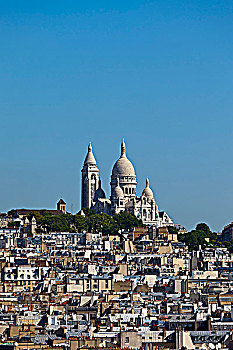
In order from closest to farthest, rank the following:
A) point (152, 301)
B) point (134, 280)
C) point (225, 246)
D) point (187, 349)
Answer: point (187, 349) → point (152, 301) → point (134, 280) → point (225, 246)

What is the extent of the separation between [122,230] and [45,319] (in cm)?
10889

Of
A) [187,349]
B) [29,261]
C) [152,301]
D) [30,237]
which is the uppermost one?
[30,237]

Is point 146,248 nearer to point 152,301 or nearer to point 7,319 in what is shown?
point 152,301

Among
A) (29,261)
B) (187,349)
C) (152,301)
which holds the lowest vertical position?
(187,349)

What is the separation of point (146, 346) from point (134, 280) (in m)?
43.3

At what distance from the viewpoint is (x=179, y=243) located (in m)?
157

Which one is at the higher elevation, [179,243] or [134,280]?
[179,243]

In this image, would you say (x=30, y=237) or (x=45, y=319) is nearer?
(x=45, y=319)

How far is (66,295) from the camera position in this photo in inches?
3361

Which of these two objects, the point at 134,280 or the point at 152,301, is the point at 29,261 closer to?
the point at 134,280

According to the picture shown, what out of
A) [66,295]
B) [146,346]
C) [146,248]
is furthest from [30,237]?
[146,346]

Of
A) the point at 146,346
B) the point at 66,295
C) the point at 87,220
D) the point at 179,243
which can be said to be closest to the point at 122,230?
the point at 87,220

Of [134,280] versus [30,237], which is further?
[30,237]

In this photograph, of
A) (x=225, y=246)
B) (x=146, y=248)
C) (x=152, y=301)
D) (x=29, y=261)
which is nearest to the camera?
(x=152, y=301)
